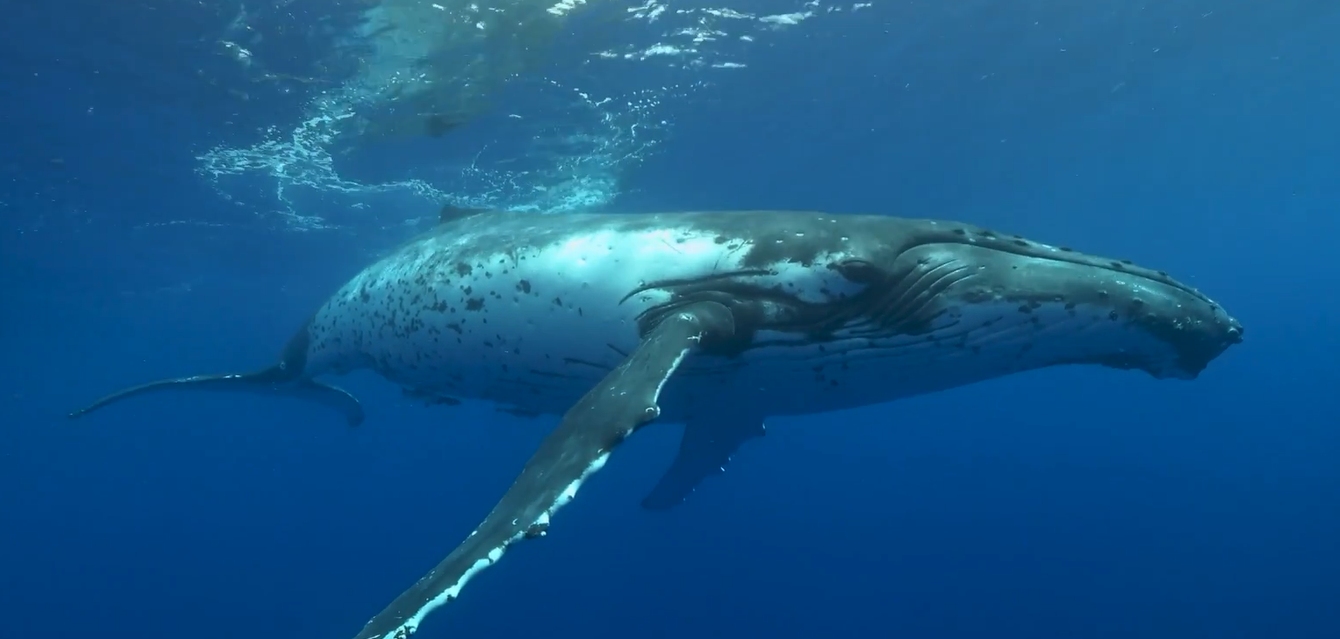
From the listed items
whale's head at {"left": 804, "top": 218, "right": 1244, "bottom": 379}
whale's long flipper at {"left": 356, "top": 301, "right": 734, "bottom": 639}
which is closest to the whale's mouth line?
whale's head at {"left": 804, "top": 218, "right": 1244, "bottom": 379}

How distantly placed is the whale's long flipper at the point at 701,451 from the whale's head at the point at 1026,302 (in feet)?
10.2

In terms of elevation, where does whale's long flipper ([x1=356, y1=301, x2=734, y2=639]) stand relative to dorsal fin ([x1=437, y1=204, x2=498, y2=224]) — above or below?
below

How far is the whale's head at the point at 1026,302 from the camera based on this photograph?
5305 millimetres

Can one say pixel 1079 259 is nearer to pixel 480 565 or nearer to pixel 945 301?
pixel 945 301

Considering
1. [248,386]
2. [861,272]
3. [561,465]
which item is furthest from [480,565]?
[248,386]

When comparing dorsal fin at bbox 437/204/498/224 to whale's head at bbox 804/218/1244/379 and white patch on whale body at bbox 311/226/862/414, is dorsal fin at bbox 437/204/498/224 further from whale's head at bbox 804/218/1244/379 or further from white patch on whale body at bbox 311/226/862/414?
whale's head at bbox 804/218/1244/379

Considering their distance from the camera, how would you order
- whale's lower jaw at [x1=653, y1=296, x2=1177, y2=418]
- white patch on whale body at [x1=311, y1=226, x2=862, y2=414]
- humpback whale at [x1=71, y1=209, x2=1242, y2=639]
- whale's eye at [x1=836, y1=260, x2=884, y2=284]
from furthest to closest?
1. white patch on whale body at [x1=311, y1=226, x2=862, y2=414]
2. whale's eye at [x1=836, y1=260, x2=884, y2=284]
3. whale's lower jaw at [x1=653, y1=296, x2=1177, y2=418]
4. humpback whale at [x1=71, y1=209, x2=1242, y2=639]

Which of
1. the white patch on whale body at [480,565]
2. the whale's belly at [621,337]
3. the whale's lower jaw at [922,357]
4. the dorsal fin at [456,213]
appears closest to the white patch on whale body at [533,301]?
the whale's belly at [621,337]

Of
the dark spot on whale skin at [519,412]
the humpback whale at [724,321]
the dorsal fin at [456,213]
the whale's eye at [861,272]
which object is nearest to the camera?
the humpback whale at [724,321]

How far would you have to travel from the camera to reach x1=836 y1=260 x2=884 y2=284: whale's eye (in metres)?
5.75

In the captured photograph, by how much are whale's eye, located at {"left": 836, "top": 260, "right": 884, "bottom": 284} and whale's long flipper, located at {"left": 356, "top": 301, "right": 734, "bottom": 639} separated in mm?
1043

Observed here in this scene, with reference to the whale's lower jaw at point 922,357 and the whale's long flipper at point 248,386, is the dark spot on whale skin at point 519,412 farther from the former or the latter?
the whale's long flipper at point 248,386

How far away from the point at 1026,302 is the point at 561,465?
10.7 ft

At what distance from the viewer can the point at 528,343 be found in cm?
716
